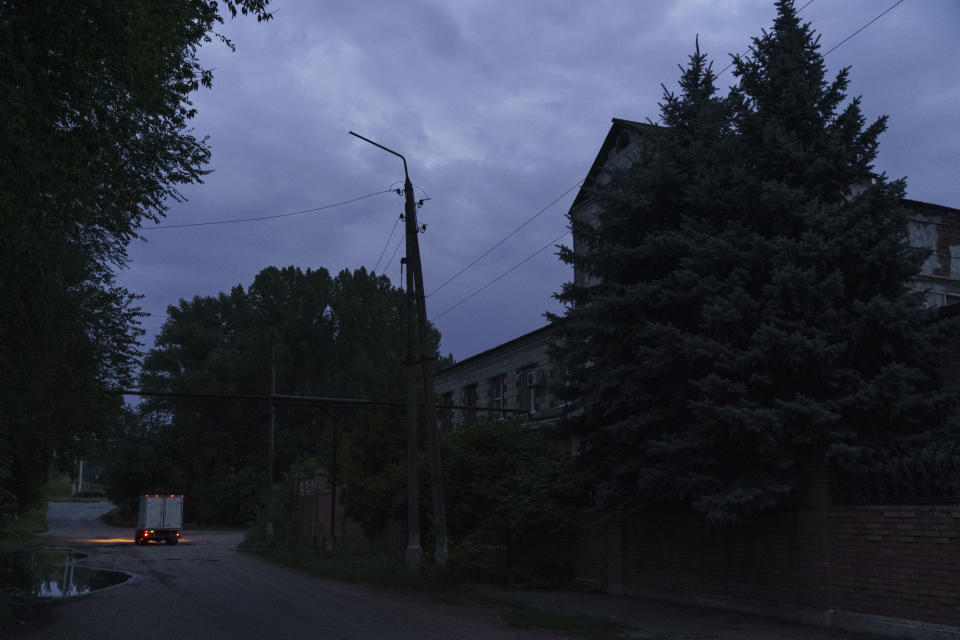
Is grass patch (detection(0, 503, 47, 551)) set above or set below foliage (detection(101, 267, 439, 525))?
below

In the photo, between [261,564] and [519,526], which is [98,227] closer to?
[519,526]

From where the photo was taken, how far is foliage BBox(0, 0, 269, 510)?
32.2ft

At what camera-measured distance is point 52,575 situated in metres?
24.6

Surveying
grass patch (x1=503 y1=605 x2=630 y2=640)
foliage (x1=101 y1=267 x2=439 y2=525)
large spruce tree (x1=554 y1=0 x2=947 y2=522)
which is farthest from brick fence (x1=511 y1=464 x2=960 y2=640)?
foliage (x1=101 y1=267 x2=439 y2=525)

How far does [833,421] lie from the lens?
43.2 feet

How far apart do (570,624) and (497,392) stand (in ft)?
81.2

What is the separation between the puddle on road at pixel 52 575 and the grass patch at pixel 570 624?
1067 centimetres

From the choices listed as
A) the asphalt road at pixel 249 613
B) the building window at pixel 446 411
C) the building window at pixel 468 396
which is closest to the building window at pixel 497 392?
the building window at pixel 468 396

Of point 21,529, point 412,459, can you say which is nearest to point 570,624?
point 412,459

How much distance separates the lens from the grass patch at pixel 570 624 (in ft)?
41.8

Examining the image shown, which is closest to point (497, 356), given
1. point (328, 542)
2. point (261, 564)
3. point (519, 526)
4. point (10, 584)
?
point (328, 542)

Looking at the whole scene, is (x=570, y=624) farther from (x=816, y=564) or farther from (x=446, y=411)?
(x=446, y=411)

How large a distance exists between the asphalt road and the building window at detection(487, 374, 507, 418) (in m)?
14.3

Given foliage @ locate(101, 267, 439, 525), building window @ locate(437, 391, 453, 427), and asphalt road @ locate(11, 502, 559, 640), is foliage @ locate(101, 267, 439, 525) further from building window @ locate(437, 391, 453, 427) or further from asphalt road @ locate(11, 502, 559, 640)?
asphalt road @ locate(11, 502, 559, 640)
